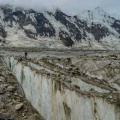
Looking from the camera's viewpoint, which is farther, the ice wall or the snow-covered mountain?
the snow-covered mountain

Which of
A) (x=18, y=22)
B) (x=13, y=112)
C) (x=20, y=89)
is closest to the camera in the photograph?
(x=13, y=112)

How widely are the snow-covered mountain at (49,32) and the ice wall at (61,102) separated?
122 metres

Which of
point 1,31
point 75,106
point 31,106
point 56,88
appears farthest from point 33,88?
point 1,31

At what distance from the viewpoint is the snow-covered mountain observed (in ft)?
491

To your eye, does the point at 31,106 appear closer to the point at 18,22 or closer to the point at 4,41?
the point at 4,41

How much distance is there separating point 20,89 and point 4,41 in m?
122

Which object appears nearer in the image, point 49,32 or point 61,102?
point 61,102

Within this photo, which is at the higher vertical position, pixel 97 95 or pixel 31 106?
pixel 97 95

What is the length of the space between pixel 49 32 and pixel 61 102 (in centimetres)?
15915

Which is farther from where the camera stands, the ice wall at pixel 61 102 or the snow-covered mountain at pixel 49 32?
the snow-covered mountain at pixel 49 32

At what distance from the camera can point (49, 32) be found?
170m

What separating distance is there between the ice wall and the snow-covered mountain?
122377 mm

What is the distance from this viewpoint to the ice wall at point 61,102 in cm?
900

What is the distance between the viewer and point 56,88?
1193 cm
